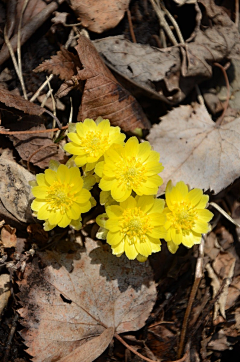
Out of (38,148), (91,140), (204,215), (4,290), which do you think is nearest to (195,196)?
(204,215)

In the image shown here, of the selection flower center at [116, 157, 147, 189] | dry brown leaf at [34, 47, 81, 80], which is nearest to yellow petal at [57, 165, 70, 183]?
flower center at [116, 157, 147, 189]

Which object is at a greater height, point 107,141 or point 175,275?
point 107,141

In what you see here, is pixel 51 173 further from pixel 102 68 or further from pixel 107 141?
pixel 102 68

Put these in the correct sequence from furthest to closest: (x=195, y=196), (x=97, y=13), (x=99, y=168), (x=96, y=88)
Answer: (x=97, y=13)
(x=96, y=88)
(x=195, y=196)
(x=99, y=168)

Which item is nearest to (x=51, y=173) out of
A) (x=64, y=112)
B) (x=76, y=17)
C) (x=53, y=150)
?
(x=53, y=150)

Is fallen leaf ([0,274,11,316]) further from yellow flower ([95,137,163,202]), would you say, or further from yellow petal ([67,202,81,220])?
yellow flower ([95,137,163,202])

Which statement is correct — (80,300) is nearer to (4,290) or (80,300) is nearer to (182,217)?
(4,290)

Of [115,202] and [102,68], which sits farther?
[102,68]
